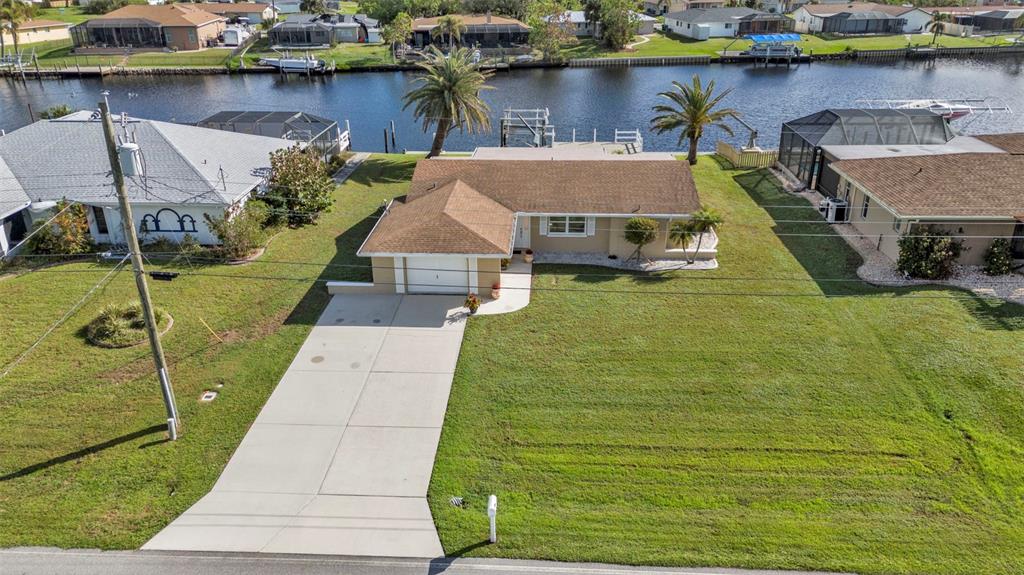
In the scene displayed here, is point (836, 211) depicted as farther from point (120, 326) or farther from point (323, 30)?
point (323, 30)

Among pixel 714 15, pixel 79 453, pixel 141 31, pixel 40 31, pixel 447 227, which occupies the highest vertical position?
pixel 714 15

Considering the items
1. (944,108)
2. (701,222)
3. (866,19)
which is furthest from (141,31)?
(866,19)

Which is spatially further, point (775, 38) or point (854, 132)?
point (775, 38)

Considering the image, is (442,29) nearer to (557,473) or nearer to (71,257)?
(71,257)

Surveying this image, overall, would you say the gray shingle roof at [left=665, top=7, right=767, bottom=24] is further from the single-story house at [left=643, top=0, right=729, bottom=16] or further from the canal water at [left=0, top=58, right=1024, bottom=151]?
the canal water at [left=0, top=58, right=1024, bottom=151]

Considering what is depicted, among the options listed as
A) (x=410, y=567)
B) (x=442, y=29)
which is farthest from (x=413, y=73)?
(x=410, y=567)

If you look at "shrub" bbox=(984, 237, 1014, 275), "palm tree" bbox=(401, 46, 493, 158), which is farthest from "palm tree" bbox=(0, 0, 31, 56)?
"shrub" bbox=(984, 237, 1014, 275)
